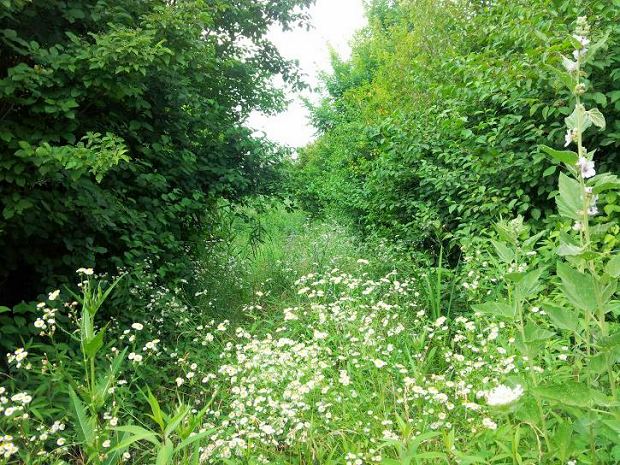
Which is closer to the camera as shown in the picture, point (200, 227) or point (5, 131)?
point (5, 131)

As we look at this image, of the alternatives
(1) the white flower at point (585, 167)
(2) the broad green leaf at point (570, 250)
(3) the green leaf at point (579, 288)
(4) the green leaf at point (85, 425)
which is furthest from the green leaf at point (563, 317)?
(4) the green leaf at point (85, 425)

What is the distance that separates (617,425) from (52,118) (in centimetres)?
343

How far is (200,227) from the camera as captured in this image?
18.2ft

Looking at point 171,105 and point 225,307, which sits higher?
point 171,105

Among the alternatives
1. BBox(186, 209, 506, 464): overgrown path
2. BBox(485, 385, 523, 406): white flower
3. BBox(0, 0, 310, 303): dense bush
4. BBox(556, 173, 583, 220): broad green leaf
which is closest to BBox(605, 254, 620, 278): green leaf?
BBox(556, 173, 583, 220): broad green leaf

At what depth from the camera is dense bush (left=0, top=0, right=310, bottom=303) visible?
2.84m

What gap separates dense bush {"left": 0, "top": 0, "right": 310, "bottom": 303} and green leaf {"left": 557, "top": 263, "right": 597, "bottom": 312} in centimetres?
235

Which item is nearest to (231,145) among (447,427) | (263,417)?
(263,417)

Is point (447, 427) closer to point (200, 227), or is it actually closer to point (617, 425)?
point (617, 425)

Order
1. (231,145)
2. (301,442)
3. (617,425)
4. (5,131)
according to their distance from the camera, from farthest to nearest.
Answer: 1. (231,145)
2. (5,131)
3. (301,442)
4. (617,425)

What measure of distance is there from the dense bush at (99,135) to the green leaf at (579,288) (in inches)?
92.4

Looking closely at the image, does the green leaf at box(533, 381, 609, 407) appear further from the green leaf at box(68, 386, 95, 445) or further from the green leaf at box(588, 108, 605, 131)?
the green leaf at box(68, 386, 95, 445)

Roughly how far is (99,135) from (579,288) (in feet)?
8.98

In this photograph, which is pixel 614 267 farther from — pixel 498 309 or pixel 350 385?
pixel 350 385
